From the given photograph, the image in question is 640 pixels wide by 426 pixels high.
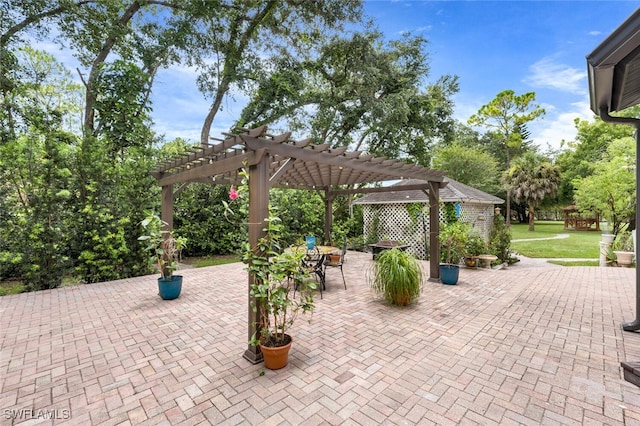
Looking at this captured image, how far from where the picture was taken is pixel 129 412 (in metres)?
2.23

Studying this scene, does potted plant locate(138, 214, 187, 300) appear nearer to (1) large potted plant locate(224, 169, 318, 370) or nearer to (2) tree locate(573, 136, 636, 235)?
(1) large potted plant locate(224, 169, 318, 370)

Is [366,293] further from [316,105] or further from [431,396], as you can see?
[316,105]

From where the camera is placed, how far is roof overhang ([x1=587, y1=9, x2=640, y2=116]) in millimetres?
2105

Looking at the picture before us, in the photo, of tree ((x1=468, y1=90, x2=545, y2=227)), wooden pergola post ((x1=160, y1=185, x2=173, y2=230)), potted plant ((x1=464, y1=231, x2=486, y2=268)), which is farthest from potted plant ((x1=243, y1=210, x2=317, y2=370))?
tree ((x1=468, y1=90, x2=545, y2=227))

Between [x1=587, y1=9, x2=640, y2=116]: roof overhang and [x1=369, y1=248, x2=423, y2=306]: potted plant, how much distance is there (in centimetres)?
310

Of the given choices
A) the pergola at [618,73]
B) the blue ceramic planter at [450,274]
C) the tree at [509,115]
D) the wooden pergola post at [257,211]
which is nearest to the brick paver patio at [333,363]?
the wooden pergola post at [257,211]

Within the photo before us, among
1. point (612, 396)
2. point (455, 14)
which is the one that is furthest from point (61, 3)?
point (612, 396)

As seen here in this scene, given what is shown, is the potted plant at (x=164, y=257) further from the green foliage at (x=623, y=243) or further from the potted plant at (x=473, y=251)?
the green foliage at (x=623, y=243)

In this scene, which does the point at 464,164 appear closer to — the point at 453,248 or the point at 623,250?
the point at 623,250

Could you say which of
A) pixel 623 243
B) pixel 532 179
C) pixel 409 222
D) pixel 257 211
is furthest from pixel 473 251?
pixel 532 179

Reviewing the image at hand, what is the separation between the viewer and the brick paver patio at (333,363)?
7.29 feet

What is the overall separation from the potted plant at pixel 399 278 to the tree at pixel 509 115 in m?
27.1

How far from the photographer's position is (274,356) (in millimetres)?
2818

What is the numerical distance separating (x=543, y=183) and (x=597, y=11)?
19.2 meters
